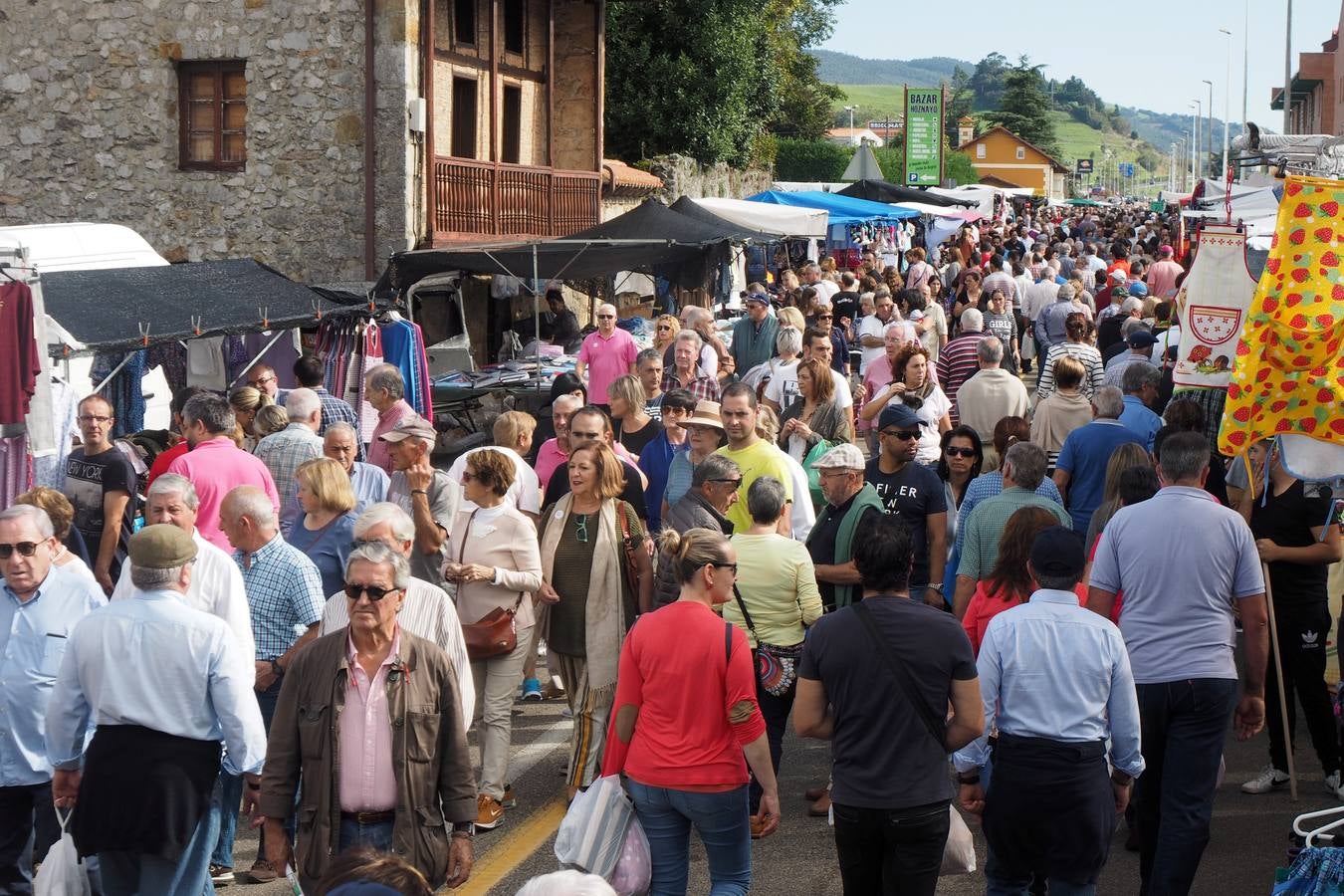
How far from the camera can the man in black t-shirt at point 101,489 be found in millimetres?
8383

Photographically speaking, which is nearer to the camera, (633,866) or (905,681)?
(905,681)

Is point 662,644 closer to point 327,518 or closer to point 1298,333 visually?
point 327,518

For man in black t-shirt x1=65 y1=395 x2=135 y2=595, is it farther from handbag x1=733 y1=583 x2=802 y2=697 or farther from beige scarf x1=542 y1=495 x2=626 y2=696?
handbag x1=733 y1=583 x2=802 y2=697

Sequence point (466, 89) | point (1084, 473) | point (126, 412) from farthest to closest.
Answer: point (466, 89) < point (126, 412) < point (1084, 473)

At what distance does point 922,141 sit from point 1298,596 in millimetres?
41016

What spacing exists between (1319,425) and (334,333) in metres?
9.39

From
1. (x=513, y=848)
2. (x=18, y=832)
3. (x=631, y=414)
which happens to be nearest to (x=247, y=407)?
(x=631, y=414)

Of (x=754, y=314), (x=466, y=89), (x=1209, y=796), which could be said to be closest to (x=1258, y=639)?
(x=1209, y=796)

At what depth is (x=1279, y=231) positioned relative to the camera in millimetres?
6059

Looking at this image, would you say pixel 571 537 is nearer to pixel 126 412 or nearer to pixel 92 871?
pixel 92 871

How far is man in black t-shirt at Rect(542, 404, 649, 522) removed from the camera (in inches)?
324

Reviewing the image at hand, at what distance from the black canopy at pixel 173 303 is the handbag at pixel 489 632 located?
3.77 m

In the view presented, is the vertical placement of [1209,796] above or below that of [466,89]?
below

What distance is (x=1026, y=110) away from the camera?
16075 cm
